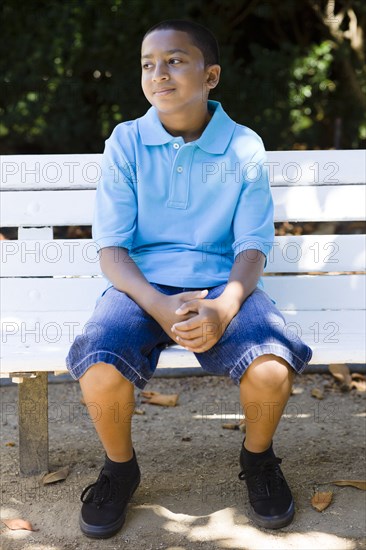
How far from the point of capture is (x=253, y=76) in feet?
23.0

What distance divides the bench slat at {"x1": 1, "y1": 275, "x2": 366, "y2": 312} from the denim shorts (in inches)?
22.3

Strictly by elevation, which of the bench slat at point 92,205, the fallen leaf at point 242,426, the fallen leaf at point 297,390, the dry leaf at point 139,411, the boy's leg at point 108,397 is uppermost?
the bench slat at point 92,205

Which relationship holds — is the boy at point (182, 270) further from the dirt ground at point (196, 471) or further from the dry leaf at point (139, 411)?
the dry leaf at point (139, 411)

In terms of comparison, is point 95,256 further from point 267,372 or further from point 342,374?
point 342,374

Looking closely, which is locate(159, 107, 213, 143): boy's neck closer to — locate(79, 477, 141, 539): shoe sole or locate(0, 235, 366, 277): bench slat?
locate(0, 235, 366, 277): bench slat

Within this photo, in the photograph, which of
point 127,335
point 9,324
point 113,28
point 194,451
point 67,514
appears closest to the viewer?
point 127,335

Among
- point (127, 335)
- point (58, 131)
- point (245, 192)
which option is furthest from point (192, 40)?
point (58, 131)

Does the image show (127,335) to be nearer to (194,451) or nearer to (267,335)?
(267,335)

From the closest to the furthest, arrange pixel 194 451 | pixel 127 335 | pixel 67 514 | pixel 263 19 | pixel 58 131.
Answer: pixel 127 335, pixel 67 514, pixel 194 451, pixel 58 131, pixel 263 19

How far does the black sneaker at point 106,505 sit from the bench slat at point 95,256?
894mm

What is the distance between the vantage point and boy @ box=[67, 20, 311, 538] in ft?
9.29

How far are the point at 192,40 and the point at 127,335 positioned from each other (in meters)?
1.05

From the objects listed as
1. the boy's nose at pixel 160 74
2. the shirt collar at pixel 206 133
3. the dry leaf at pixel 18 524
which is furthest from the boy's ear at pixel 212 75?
the dry leaf at pixel 18 524

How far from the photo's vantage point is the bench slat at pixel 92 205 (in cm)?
358
